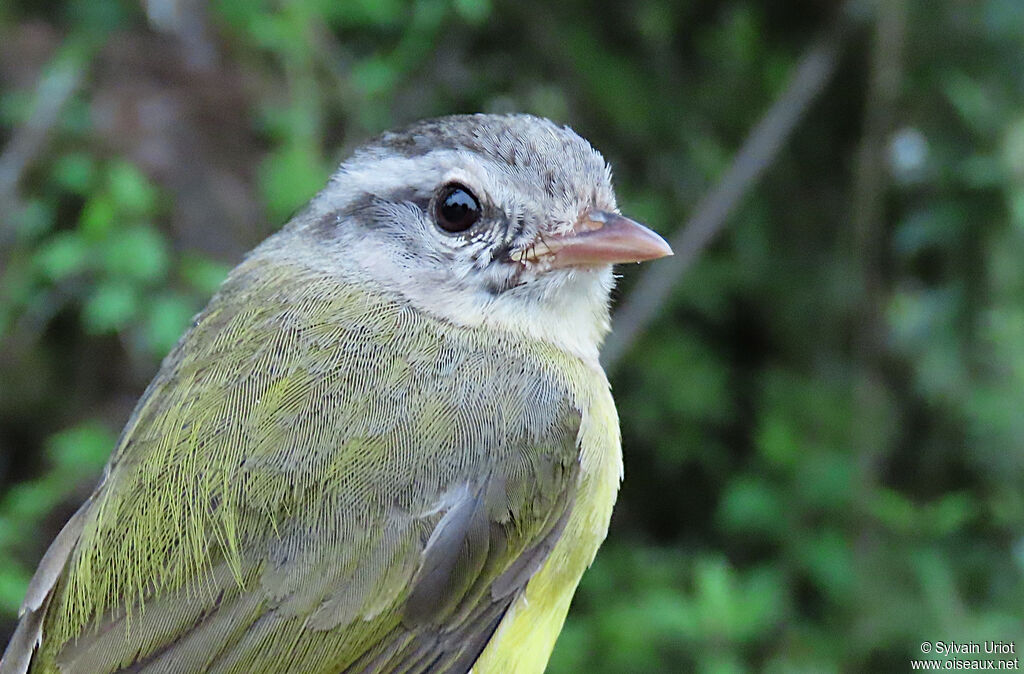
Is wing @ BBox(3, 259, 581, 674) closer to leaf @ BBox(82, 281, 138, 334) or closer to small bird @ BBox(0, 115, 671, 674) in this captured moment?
small bird @ BBox(0, 115, 671, 674)

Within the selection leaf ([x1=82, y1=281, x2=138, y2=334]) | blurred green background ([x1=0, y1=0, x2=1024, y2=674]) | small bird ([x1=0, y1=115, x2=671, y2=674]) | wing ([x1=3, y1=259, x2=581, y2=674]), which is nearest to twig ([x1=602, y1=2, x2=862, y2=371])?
blurred green background ([x1=0, y1=0, x2=1024, y2=674])

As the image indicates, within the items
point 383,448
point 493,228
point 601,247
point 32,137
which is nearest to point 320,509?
point 383,448

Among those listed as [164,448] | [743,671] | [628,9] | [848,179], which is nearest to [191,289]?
[164,448]

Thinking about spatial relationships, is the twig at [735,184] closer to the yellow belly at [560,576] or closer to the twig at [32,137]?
the yellow belly at [560,576]

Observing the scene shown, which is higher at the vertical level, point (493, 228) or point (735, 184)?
point (493, 228)

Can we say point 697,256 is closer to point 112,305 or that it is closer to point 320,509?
point 112,305

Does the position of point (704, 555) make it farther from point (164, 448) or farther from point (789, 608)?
point (164, 448)

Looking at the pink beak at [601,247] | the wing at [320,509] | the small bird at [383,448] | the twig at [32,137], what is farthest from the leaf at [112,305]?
the pink beak at [601,247]
